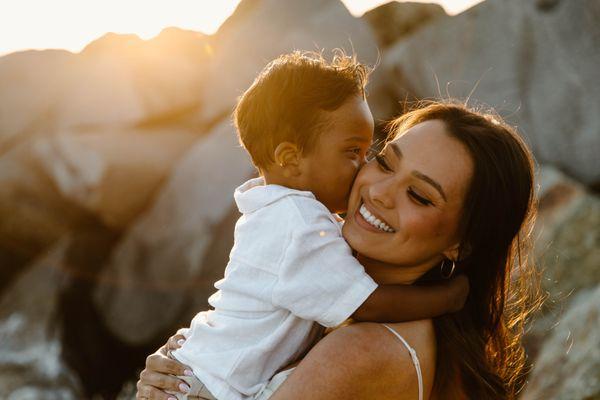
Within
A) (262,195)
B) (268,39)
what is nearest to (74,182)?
(268,39)

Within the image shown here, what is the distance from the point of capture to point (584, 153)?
8.53m

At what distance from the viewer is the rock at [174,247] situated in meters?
9.39

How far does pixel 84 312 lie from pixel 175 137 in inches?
143

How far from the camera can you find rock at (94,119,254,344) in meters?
9.39

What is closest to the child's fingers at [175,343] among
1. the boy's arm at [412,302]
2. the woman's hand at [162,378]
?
the woman's hand at [162,378]

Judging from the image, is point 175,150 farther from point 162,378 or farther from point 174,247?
point 162,378

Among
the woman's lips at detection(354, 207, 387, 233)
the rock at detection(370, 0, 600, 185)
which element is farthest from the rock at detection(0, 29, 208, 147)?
the woman's lips at detection(354, 207, 387, 233)

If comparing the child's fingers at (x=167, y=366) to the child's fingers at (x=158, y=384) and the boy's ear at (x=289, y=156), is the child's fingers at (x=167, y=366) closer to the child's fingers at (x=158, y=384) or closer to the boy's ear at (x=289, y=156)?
the child's fingers at (x=158, y=384)

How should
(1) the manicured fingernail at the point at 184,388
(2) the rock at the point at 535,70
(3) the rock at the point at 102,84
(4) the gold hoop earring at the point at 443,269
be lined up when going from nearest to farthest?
1. (1) the manicured fingernail at the point at 184,388
2. (4) the gold hoop earring at the point at 443,269
3. (2) the rock at the point at 535,70
4. (3) the rock at the point at 102,84

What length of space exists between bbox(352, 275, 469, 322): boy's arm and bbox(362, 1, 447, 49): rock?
32.0 ft

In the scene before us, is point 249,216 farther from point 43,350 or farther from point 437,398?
point 43,350

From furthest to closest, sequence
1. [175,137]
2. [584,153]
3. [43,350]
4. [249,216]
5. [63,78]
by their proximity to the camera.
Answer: [63,78]
[175,137]
[43,350]
[584,153]
[249,216]

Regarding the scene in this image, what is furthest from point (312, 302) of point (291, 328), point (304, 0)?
point (304, 0)

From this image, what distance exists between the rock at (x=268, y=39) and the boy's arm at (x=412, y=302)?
8903mm
